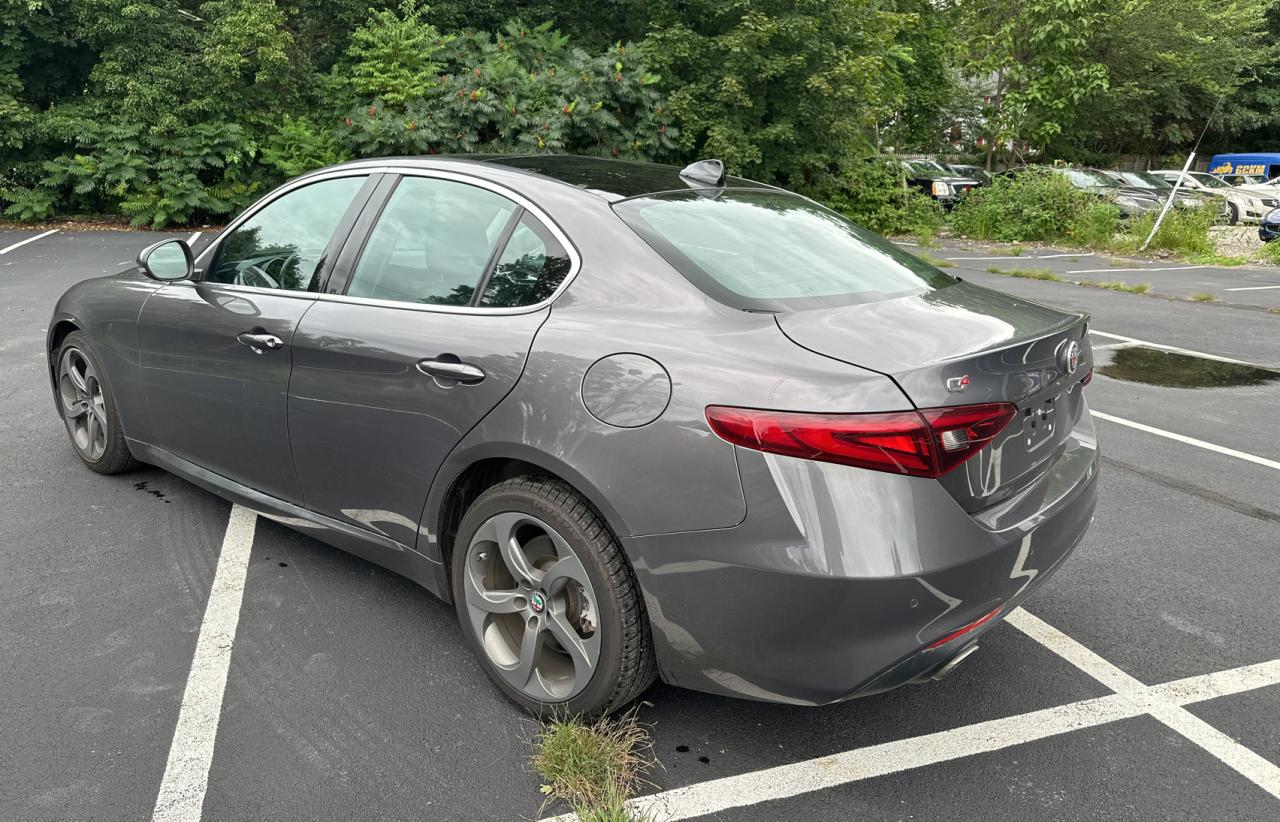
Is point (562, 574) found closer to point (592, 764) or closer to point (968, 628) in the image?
point (592, 764)

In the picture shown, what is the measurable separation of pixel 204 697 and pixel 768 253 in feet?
7.10

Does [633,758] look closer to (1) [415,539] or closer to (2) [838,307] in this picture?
(1) [415,539]

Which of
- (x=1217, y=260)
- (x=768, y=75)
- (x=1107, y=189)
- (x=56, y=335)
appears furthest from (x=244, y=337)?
(x=1107, y=189)

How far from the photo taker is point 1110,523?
4.30m

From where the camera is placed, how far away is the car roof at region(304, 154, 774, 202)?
304cm

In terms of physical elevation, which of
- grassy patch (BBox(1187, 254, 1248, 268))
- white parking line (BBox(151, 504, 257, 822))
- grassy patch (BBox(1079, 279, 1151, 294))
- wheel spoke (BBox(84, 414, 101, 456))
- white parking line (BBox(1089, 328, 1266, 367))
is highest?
wheel spoke (BBox(84, 414, 101, 456))

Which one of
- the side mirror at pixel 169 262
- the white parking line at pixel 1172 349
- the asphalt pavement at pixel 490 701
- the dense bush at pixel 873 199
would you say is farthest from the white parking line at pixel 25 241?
Result: the white parking line at pixel 1172 349

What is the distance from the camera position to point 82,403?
4.66m

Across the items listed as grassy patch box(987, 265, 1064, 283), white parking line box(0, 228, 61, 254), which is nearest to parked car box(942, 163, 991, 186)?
grassy patch box(987, 265, 1064, 283)

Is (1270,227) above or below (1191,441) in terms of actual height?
below

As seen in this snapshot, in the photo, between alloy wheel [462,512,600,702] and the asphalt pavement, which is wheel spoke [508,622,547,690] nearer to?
alloy wheel [462,512,600,702]

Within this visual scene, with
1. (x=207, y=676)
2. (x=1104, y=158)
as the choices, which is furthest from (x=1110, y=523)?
(x=1104, y=158)

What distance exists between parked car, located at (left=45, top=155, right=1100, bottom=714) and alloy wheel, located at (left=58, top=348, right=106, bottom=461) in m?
1.09

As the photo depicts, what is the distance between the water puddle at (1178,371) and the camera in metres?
7.06
